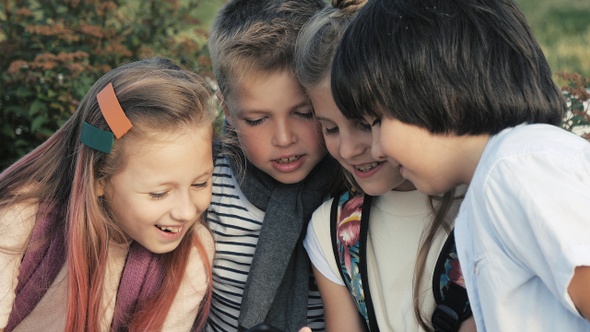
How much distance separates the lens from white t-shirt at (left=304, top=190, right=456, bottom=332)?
218cm

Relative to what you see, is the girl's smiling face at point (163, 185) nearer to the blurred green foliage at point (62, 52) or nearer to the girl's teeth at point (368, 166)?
the girl's teeth at point (368, 166)

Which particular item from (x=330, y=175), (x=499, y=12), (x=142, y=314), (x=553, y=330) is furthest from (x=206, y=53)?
(x=553, y=330)

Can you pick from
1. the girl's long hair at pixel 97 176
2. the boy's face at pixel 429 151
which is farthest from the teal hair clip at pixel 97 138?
the boy's face at pixel 429 151

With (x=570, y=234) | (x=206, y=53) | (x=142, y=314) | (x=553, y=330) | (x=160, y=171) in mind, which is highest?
(x=206, y=53)

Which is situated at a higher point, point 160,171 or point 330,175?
point 160,171

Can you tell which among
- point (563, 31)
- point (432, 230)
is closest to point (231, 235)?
point (432, 230)

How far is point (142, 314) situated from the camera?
7.59 ft

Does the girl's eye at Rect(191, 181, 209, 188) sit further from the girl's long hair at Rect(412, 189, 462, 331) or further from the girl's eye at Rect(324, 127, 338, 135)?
the girl's long hair at Rect(412, 189, 462, 331)

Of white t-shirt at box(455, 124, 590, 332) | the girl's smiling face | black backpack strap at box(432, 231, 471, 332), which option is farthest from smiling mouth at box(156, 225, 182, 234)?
white t-shirt at box(455, 124, 590, 332)

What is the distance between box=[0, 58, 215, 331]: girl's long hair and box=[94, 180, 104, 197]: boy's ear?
12 millimetres

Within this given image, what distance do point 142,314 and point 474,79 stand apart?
117 cm

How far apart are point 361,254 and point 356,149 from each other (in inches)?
12.1

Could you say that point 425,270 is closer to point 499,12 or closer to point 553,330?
point 553,330

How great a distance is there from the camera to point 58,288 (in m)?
2.27
